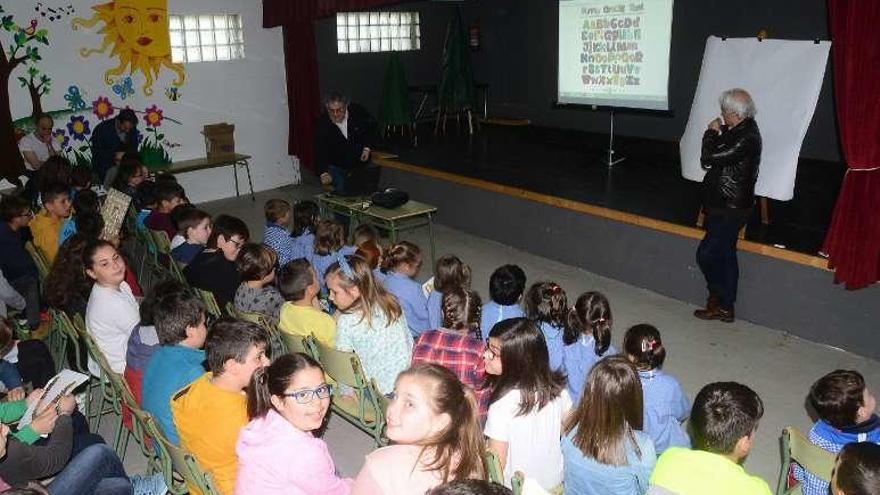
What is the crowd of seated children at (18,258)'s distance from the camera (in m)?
3.88

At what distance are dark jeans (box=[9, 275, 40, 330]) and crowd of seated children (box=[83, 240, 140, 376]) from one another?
777 millimetres

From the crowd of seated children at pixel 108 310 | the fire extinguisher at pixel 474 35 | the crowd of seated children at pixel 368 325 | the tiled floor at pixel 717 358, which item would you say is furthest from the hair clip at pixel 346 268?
the fire extinguisher at pixel 474 35

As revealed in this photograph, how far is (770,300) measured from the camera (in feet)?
14.6

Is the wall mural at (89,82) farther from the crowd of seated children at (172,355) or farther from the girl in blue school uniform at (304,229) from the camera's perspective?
the crowd of seated children at (172,355)

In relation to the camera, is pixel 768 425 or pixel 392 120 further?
pixel 392 120

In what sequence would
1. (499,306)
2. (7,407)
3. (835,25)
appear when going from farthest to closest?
(835,25), (499,306), (7,407)

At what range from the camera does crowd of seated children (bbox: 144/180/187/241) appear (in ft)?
16.3

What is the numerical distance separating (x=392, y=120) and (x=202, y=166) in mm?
2657

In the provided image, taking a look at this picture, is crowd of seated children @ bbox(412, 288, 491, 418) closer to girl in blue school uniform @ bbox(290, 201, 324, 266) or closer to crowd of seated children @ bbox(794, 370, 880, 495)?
crowd of seated children @ bbox(794, 370, 880, 495)

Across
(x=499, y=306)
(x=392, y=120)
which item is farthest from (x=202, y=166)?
(x=499, y=306)

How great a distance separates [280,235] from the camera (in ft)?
14.9

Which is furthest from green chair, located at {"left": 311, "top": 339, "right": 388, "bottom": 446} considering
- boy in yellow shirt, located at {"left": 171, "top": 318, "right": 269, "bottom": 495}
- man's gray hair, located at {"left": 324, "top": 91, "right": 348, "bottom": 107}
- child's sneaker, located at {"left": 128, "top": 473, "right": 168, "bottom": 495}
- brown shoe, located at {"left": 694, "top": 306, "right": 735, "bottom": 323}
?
man's gray hair, located at {"left": 324, "top": 91, "right": 348, "bottom": 107}

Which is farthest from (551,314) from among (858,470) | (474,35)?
(474,35)

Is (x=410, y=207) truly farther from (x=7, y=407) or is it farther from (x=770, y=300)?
(x=7, y=407)
